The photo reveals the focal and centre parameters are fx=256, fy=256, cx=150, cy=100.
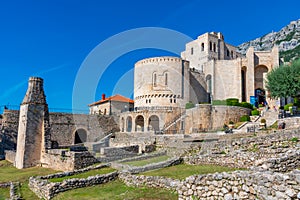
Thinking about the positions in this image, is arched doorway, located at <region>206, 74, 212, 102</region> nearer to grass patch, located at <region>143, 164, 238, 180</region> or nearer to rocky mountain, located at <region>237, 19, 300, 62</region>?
grass patch, located at <region>143, 164, 238, 180</region>

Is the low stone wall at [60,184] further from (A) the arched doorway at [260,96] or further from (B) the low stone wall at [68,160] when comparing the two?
(A) the arched doorway at [260,96]

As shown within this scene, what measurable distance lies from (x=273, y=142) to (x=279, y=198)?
913cm

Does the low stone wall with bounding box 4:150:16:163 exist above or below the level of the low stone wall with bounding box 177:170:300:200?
below

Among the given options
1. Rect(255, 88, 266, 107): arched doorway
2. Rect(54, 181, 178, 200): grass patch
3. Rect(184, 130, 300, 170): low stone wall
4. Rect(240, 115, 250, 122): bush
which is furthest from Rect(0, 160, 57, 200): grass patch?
Rect(255, 88, 266, 107): arched doorway

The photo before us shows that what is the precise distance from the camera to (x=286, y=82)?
32.1 metres

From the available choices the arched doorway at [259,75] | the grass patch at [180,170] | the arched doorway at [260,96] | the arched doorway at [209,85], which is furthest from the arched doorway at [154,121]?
the grass patch at [180,170]

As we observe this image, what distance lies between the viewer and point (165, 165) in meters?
14.4

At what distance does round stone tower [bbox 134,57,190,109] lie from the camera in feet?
157

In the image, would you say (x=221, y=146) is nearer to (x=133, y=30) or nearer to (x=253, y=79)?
(x=133, y=30)

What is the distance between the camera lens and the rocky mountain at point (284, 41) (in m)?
137

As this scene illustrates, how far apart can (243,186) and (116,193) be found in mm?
6426

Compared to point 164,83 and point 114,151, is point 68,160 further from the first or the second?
point 164,83

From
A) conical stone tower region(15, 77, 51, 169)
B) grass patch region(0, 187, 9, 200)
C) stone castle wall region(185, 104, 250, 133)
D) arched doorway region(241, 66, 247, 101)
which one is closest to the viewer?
grass patch region(0, 187, 9, 200)

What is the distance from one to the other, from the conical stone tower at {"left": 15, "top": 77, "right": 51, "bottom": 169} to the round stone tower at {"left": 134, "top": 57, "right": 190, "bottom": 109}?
88.2ft
